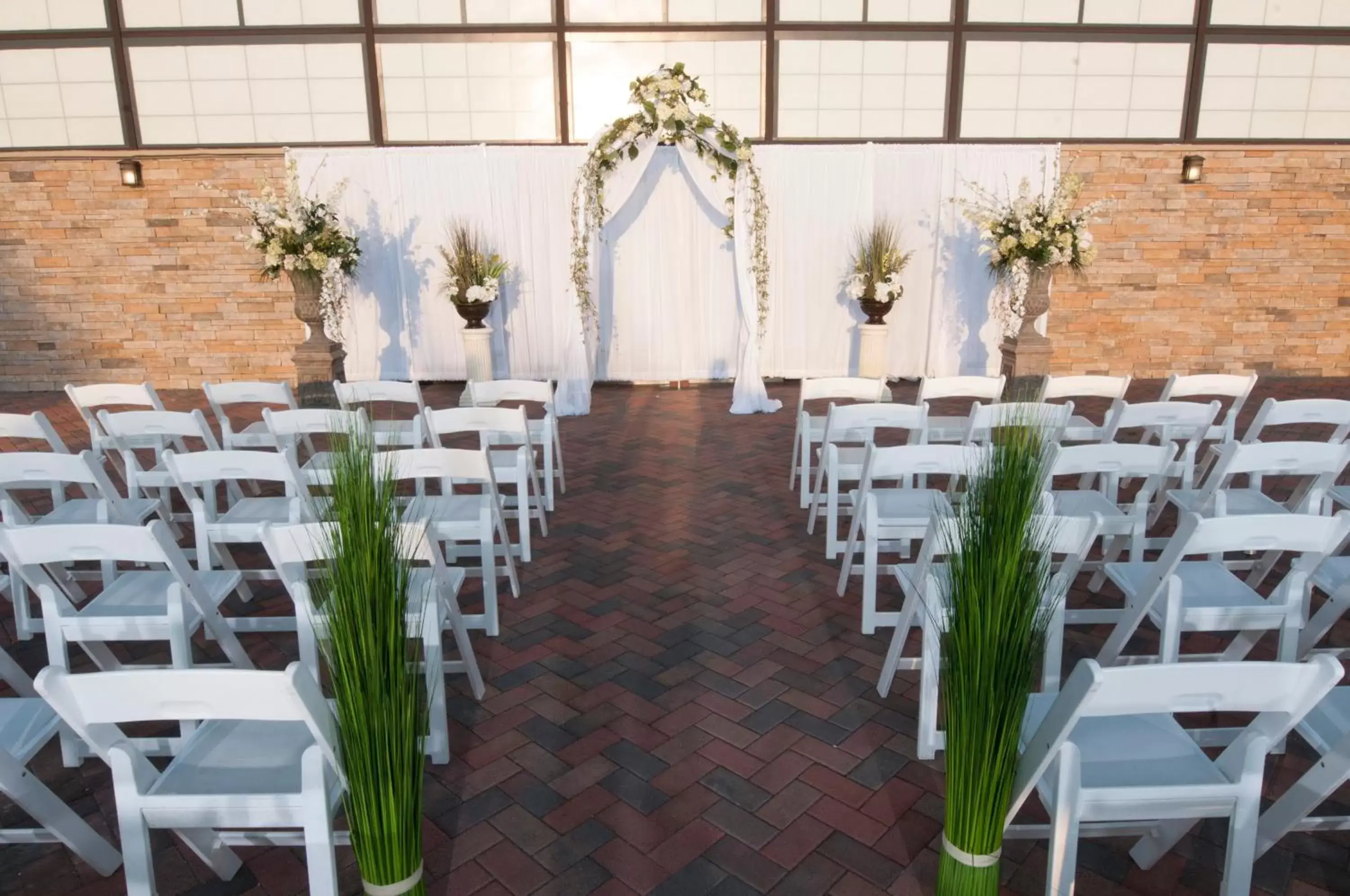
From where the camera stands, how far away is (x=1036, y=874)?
2135 millimetres

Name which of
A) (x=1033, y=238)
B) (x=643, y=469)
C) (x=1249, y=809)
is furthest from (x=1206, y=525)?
(x=1033, y=238)

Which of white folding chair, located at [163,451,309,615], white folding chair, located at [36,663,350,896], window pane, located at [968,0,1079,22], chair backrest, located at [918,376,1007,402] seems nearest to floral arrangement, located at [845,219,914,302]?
window pane, located at [968,0,1079,22]

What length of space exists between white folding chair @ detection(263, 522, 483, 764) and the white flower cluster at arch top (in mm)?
5033

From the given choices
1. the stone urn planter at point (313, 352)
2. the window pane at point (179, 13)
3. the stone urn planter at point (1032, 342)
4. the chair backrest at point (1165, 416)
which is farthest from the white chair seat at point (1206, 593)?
the window pane at point (179, 13)

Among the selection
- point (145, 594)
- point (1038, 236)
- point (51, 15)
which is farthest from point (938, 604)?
point (51, 15)

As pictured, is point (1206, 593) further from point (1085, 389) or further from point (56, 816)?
point (56, 816)

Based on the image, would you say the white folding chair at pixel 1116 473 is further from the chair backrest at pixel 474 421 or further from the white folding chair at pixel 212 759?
the white folding chair at pixel 212 759

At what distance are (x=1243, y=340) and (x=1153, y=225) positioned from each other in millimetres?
1657

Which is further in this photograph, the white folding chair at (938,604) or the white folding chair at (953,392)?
the white folding chair at (953,392)

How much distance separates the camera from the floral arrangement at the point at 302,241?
23.4 feet

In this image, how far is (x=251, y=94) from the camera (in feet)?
28.9

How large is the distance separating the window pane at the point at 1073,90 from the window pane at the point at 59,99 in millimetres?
8718

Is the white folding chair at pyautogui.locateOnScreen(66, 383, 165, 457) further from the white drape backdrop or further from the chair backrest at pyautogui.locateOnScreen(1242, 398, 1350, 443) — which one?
the chair backrest at pyautogui.locateOnScreen(1242, 398, 1350, 443)

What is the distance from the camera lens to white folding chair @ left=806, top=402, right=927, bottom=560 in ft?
13.1
